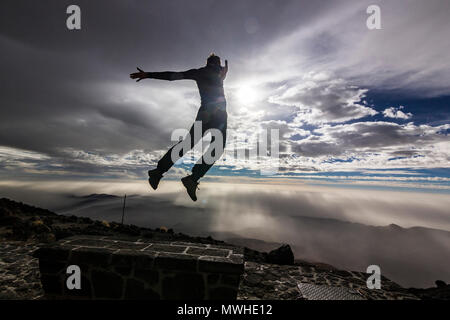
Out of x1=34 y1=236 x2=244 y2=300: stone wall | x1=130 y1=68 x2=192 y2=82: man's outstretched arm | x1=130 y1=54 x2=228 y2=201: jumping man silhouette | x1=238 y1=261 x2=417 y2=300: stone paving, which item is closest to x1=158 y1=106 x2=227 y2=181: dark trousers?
x1=130 y1=54 x2=228 y2=201: jumping man silhouette

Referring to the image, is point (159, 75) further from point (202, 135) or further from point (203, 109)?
point (202, 135)

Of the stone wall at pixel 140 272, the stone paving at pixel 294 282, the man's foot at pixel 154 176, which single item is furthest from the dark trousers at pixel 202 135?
the stone paving at pixel 294 282

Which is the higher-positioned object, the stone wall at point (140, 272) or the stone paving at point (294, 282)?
the stone wall at point (140, 272)

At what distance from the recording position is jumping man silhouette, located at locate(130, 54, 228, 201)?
3976mm

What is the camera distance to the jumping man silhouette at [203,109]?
398cm

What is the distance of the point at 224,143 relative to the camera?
4.08 metres

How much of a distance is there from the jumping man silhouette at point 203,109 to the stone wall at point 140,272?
47.9 inches

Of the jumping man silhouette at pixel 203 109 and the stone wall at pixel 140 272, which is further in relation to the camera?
the jumping man silhouette at pixel 203 109

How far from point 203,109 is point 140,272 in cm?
325

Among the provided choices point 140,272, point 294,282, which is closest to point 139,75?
→ point 140,272

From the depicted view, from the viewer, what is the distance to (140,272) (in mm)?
3998

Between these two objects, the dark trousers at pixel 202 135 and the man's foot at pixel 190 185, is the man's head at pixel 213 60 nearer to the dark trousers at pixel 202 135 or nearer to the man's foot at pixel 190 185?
the dark trousers at pixel 202 135

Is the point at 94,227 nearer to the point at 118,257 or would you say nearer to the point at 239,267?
the point at 118,257
